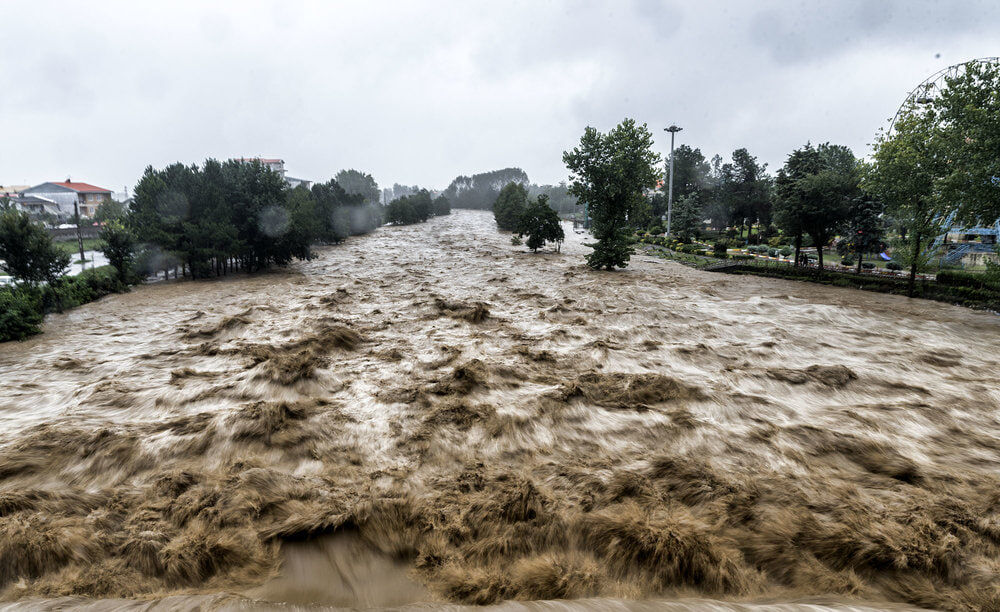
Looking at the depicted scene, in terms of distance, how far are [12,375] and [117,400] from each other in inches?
225

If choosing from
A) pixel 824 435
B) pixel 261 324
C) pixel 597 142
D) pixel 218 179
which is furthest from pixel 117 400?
pixel 597 142

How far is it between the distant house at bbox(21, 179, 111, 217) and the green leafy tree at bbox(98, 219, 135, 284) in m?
85.6

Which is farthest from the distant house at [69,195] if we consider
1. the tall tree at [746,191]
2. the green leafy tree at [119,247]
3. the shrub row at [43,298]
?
the tall tree at [746,191]

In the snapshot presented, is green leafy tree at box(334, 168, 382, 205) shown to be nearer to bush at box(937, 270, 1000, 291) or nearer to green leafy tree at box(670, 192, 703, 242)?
green leafy tree at box(670, 192, 703, 242)

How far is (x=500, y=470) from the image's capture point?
24.9 feet

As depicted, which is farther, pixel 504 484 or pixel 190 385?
pixel 190 385

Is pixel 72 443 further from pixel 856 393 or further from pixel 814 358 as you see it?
pixel 814 358

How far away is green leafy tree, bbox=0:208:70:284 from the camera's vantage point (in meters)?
19.9

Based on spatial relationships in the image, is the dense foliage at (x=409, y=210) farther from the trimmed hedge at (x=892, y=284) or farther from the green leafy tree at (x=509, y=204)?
the trimmed hedge at (x=892, y=284)

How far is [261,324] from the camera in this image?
60.0 ft

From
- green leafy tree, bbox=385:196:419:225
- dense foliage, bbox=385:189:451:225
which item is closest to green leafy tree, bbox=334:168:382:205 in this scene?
dense foliage, bbox=385:189:451:225

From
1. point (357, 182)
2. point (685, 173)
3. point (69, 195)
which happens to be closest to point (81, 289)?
point (685, 173)

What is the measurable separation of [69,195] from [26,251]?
102 m

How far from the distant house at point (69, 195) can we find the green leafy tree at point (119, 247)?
8556cm
